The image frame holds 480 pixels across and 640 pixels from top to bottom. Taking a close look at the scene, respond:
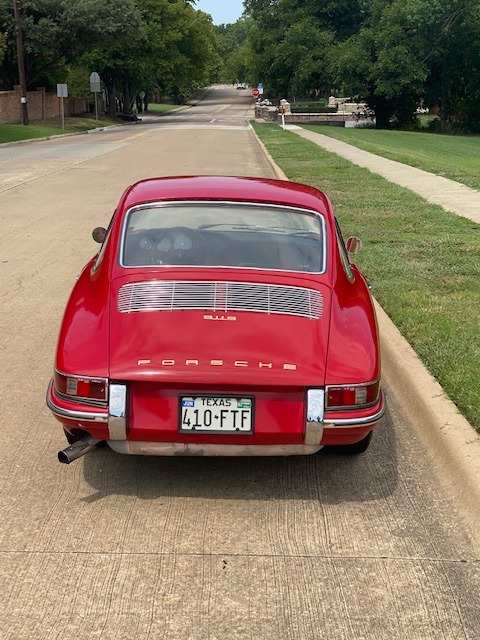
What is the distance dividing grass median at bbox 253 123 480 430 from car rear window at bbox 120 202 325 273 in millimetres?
1402

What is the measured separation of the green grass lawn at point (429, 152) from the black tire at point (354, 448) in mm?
14524

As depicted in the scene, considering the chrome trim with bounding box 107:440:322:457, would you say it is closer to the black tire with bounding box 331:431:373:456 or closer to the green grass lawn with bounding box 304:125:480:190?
the black tire with bounding box 331:431:373:456

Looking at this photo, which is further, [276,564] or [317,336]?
[317,336]

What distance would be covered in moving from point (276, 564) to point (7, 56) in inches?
2212

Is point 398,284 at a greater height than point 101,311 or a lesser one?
lesser

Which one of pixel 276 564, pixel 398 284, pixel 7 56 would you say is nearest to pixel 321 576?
pixel 276 564

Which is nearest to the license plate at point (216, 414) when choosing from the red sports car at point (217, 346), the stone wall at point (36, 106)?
the red sports car at point (217, 346)

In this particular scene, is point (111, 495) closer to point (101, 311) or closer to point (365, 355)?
point (101, 311)

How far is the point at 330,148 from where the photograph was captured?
98.3 feet

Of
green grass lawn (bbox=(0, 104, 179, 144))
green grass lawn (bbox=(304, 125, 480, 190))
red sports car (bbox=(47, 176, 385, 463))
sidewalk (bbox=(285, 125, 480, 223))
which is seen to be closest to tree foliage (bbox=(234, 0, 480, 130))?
green grass lawn (bbox=(304, 125, 480, 190))

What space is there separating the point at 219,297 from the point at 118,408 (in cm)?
83

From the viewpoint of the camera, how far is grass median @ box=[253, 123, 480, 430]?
574cm

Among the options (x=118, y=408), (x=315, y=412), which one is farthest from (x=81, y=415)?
(x=315, y=412)

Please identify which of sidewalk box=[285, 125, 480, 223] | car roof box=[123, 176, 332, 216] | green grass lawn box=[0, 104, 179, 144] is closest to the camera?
car roof box=[123, 176, 332, 216]
